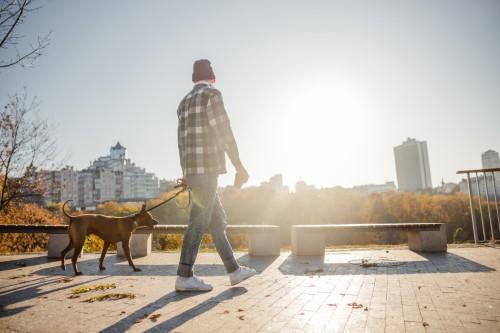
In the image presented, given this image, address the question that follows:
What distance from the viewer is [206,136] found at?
12.4 ft

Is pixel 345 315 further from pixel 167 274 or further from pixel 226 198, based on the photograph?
pixel 226 198

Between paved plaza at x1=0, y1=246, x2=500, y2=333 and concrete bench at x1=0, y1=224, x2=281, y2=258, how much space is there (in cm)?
169

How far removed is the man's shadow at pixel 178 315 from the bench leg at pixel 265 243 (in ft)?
11.4

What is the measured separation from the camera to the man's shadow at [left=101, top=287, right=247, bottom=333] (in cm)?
245

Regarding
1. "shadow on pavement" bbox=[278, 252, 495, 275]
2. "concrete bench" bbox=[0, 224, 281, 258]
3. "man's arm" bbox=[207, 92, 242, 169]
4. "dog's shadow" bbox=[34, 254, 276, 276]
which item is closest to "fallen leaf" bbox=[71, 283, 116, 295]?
"dog's shadow" bbox=[34, 254, 276, 276]

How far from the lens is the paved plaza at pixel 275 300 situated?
97.1 inches

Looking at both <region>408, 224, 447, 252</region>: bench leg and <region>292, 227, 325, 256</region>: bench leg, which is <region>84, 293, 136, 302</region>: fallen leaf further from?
<region>408, 224, 447, 252</region>: bench leg

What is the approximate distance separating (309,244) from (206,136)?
4.47m

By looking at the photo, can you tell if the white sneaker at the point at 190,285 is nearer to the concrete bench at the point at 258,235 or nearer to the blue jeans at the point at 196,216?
the blue jeans at the point at 196,216

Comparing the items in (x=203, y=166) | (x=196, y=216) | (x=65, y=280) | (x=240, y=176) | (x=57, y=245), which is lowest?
(x=65, y=280)

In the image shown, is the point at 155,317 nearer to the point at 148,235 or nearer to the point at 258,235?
the point at 258,235

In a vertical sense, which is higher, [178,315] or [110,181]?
[110,181]

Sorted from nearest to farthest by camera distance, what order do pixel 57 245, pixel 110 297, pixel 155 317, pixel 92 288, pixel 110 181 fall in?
pixel 155 317, pixel 110 297, pixel 92 288, pixel 57 245, pixel 110 181

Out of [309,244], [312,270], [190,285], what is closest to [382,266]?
[312,270]
